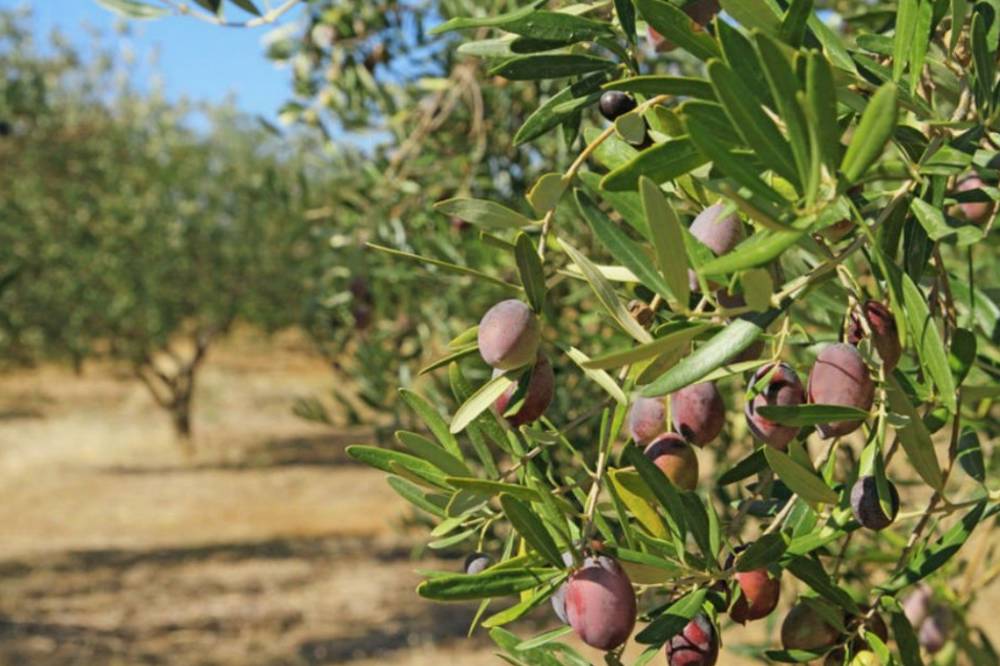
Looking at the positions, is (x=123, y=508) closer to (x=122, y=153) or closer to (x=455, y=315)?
(x=122, y=153)

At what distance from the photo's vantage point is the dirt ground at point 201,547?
7234 mm

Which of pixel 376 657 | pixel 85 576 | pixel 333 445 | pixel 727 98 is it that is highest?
pixel 727 98

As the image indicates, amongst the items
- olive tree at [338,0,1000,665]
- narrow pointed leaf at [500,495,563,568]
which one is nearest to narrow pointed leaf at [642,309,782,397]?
olive tree at [338,0,1000,665]

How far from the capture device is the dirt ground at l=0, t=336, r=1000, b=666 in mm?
7234

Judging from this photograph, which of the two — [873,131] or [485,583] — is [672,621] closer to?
[485,583]

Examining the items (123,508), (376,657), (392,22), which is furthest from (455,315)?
(123,508)

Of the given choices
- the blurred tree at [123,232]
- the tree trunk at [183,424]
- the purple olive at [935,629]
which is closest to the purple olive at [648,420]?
the purple olive at [935,629]

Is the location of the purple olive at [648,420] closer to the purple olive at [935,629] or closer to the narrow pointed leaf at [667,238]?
the narrow pointed leaf at [667,238]

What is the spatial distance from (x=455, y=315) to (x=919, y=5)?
6.47 feet

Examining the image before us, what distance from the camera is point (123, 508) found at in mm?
11398

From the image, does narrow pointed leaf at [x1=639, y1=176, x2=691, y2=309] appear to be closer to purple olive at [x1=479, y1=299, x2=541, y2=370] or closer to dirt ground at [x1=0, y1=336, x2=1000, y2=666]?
purple olive at [x1=479, y1=299, x2=541, y2=370]

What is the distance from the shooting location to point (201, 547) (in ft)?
33.2

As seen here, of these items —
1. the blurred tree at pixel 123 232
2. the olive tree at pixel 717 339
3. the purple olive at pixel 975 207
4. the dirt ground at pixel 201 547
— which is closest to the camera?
the olive tree at pixel 717 339

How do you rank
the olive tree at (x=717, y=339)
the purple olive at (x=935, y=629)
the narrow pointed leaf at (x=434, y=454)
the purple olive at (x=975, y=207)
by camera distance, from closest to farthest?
the olive tree at (x=717, y=339) < the narrow pointed leaf at (x=434, y=454) < the purple olive at (x=975, y=207) < the purple olive at (x=935, y=629)
